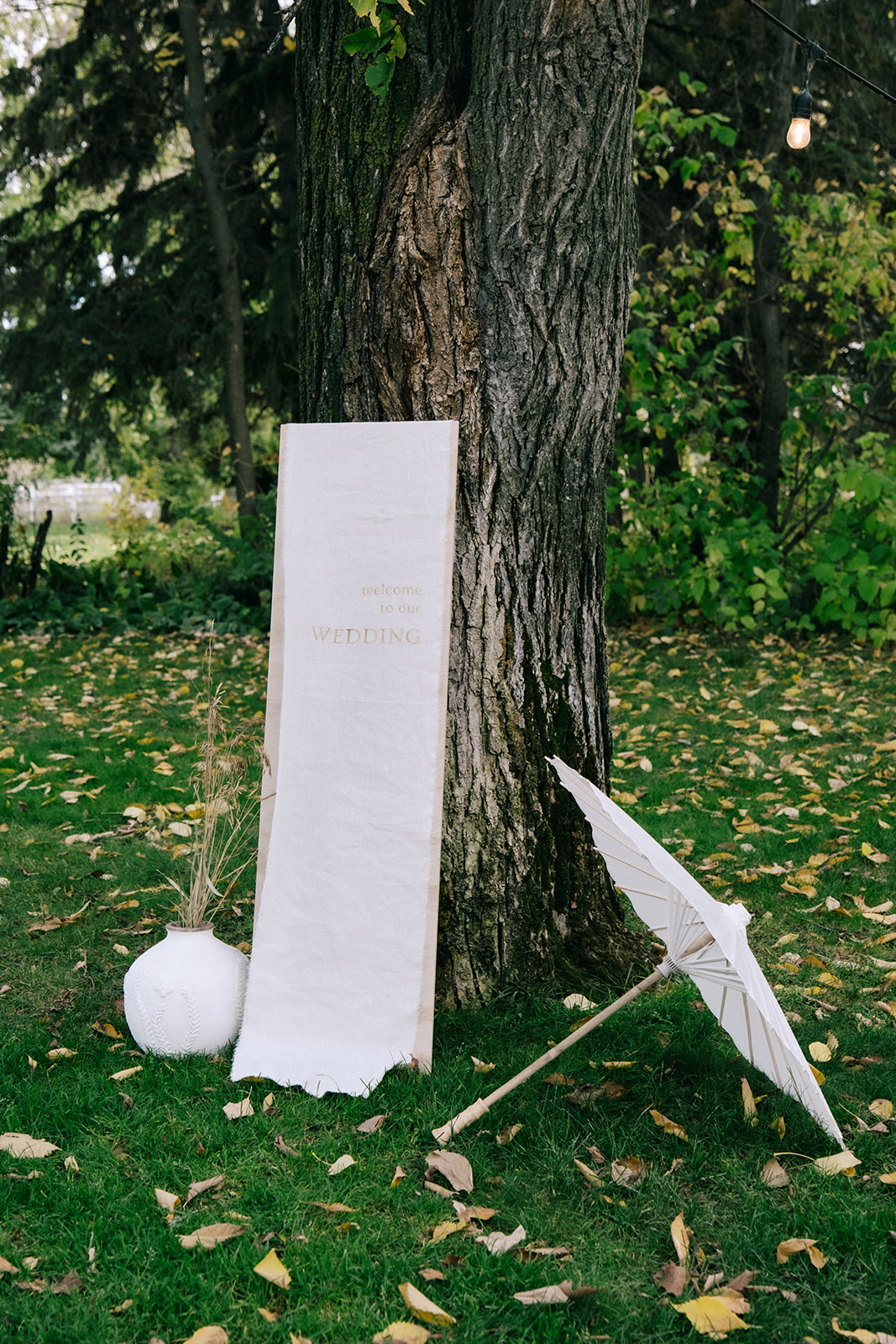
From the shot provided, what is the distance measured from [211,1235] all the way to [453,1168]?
523 millimetres

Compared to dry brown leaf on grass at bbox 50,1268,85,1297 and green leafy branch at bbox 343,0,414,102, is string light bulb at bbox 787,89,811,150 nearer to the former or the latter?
green leafy branch at bbox 343,0,414,102

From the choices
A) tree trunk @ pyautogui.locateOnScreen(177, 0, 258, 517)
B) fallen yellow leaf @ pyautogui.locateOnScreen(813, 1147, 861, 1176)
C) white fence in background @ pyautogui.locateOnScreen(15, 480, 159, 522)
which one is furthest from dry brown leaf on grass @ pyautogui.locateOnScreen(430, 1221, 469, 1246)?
white fence in background @ pyautogui.locateOnScreen(15, 480, 159, 522)

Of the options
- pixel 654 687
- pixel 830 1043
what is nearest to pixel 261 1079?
pixel 830 1043

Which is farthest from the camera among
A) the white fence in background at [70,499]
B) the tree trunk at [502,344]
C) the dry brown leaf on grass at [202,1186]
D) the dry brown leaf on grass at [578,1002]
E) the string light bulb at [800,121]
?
the white fence in background at [70,499]

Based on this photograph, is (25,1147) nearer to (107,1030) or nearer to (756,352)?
(107,1030)

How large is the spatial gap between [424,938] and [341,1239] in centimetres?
76

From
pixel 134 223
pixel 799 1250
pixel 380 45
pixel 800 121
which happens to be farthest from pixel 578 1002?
pixel 134 223

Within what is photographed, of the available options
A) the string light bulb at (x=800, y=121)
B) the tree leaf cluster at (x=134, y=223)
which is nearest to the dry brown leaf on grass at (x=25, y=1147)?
the string light bulb at (x=800, y=121)

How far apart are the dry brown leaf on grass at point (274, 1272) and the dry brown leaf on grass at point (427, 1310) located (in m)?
0.24

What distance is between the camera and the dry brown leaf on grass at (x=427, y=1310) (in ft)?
6.37

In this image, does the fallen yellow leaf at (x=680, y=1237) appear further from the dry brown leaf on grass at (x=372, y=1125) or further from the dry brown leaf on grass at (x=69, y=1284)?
the dry brown leaf on grass at (x=69, y=1284)

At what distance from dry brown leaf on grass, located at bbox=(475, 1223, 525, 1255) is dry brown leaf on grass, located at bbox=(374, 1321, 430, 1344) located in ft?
0.80

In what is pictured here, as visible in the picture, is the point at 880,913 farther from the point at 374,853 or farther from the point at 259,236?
the point at 259,236

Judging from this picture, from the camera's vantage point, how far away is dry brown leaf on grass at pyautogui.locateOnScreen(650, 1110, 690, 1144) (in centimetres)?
249
